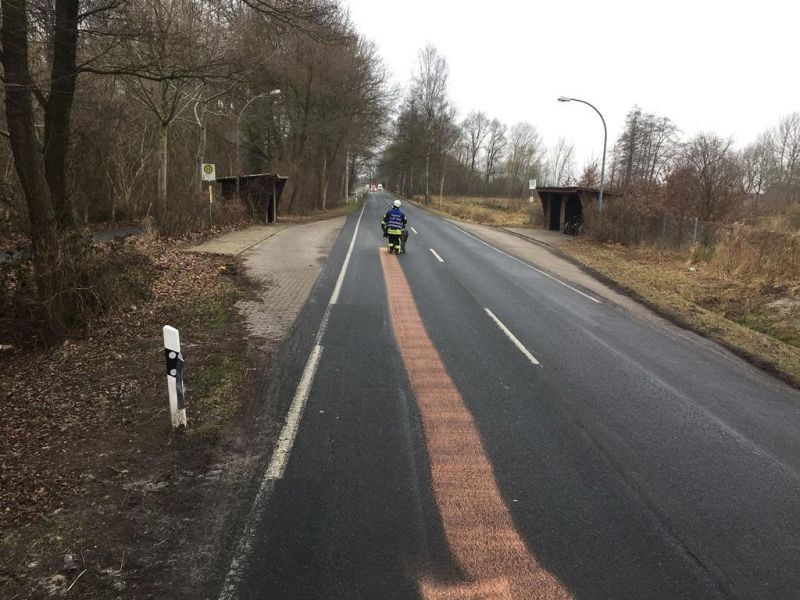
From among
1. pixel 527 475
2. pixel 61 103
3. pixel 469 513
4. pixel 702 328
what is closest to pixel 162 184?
pixel 61 103

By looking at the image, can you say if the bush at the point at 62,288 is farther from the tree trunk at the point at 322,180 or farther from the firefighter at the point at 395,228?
the tree trunk at the point at 322,180

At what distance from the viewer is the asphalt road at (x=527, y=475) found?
3.44 meters

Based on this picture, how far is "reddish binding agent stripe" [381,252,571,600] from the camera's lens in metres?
3.30

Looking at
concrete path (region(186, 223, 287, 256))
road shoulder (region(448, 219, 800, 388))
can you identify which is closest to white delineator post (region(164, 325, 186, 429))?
→ road shoulder (region(448, 219, 800, 388))

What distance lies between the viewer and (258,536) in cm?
371

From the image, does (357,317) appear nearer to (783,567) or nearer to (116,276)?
(116,276)

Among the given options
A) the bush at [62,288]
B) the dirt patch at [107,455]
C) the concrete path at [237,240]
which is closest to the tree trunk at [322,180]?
the concrete path at [237,240]

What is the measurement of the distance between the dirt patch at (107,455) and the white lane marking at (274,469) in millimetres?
338

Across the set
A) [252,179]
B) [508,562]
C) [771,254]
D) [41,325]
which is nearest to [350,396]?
[508,562]

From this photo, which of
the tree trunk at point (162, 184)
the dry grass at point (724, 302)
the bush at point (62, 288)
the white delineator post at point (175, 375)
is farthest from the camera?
the tree trunk at point (162, 184)

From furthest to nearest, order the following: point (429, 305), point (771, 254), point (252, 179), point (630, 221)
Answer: point (252, 179)
point (630, 221)
point (771, 254)
point (429, 305)

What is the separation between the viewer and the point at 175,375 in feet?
16.6

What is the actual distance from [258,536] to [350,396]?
2679 mm

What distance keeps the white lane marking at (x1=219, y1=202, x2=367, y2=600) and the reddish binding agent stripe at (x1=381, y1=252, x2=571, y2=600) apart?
1.16m
